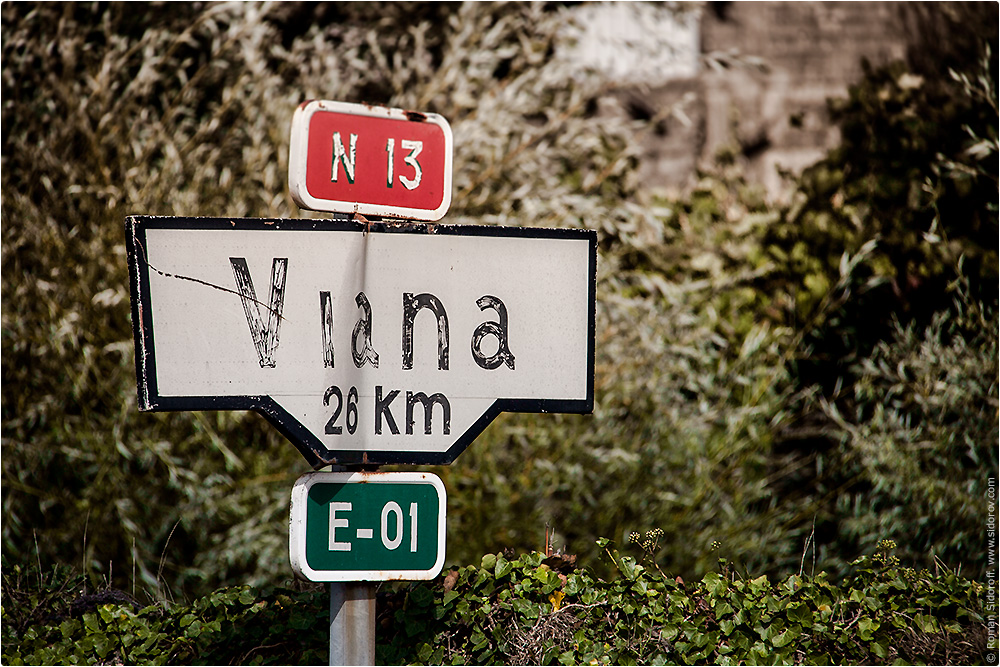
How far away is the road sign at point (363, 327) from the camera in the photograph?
1481 mm

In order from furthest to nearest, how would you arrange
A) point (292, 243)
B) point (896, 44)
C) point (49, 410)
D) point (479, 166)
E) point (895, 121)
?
1. point (896, 44)
2. point (895, 121)
3. point (479, 166)
4. point (49, 410)
5. point (292, 243)

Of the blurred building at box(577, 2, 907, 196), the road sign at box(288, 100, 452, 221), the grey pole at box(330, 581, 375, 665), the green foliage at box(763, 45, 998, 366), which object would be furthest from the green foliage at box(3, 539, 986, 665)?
the blurred building at box(577, 2, 907, 196)

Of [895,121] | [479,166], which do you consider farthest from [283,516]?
[895,121]

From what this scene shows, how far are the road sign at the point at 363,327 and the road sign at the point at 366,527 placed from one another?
49 millimetres

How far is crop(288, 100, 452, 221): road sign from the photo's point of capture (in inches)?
60.5

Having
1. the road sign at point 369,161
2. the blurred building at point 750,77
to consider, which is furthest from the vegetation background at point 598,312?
the road sign at point 369,161

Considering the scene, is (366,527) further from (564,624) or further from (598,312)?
(598,312)

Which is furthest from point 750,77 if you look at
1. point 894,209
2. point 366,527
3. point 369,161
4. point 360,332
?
point 366,527

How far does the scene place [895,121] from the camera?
4285 mm

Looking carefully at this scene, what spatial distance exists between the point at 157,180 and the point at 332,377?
8.25ft

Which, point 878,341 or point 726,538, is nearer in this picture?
point 726,538

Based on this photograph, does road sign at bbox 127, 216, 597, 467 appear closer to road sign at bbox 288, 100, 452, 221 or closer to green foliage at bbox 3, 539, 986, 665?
road sign at bbox 288, 100, 452, 221

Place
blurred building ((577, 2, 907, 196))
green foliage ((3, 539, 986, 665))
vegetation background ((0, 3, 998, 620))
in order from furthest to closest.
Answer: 1. blurred building ((577, 2, 907, 196))
2. vegetation background ((0, 3, 998, 620))
3. green foliage ((3, 539, 986, 665))

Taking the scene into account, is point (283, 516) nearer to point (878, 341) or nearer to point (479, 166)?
point (479, 166)
